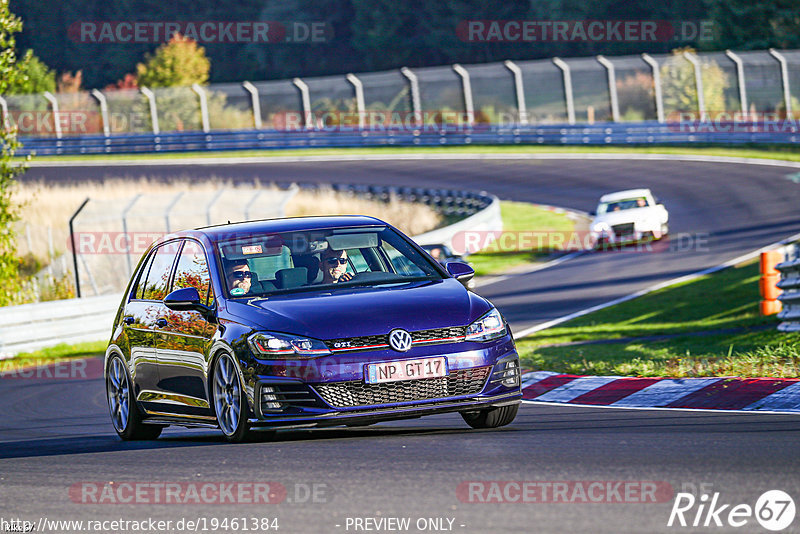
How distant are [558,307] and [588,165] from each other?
2564cm

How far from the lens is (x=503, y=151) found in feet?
168

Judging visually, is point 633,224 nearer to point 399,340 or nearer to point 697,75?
point 697,75

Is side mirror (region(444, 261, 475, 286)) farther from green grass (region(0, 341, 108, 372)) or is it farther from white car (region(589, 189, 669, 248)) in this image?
white car (region(589, 189, 669, 248))

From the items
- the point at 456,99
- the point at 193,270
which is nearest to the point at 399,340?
the point at 193,270

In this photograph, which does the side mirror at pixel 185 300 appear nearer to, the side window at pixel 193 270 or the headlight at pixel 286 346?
the side window at pixel 193 270

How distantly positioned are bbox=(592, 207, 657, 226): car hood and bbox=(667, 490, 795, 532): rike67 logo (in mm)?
23982

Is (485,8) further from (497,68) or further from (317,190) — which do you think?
(317,190)

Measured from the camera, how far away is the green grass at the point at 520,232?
28.5 meters

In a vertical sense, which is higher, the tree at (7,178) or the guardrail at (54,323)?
the tree at (7,178)

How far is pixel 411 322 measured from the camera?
796cm

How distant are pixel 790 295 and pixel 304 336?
8.50 m

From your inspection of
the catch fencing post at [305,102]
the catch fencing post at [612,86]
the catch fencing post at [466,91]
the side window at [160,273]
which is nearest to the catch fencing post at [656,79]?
the catch fencing post at [612,86]

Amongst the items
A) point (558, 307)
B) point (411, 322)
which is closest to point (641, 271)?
point (558, 307)

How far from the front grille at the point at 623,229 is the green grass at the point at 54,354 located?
540 inches
